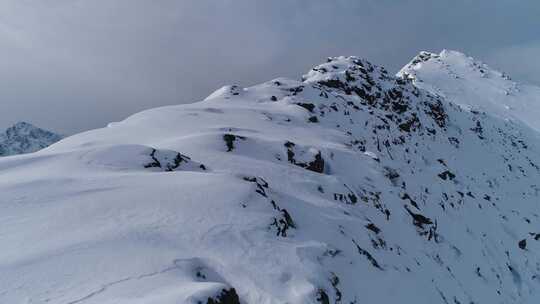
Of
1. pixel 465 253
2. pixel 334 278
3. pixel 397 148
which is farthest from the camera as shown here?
pixel 397 148

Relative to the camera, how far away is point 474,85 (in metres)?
71.1

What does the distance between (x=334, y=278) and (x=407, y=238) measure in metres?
6.34

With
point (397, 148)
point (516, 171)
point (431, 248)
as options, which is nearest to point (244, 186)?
point (431, 248)

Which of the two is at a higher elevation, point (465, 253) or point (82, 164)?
point (82, 164)

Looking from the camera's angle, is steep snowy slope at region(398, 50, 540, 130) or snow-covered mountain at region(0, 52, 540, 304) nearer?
snow-covered mountain at region(0, 52, 540, 304)

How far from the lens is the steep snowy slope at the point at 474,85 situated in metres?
60.5

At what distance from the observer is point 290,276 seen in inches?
270

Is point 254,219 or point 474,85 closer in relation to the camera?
point 254,219

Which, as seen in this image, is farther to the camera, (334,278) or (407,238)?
(407,238)

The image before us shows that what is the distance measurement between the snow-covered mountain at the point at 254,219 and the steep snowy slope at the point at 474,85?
4032 centimetres

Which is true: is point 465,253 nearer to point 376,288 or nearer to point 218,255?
point 376,288

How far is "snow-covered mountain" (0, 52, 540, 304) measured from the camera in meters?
6.05

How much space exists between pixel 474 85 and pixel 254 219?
76432mm

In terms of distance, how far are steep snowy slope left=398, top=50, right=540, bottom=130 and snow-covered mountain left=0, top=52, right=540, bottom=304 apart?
40323 mm
